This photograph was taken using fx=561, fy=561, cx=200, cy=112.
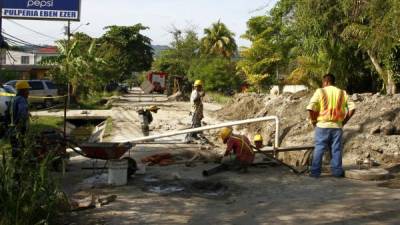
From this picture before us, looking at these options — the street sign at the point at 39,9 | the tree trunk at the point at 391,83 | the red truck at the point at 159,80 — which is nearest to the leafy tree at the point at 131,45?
the red truck at the point at 159,80

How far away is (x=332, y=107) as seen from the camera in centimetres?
950

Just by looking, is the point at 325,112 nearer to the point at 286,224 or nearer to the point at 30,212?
the point at 286,224

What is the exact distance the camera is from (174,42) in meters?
77.4

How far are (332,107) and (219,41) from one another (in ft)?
197

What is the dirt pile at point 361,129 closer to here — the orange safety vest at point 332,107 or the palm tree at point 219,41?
the orange safety vest at point 332,107

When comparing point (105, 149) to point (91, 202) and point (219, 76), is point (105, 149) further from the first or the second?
point (219, 76)

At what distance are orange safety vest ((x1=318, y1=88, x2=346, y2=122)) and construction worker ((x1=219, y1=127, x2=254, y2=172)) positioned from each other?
1.40 meters

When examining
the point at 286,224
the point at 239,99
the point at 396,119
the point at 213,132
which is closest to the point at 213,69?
the point at 239,99

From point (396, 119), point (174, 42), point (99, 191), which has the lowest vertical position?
point (99, 191)

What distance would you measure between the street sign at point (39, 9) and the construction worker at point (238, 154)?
4030 mm

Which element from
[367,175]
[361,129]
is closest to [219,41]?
[361,129]

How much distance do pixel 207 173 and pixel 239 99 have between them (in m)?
18.2

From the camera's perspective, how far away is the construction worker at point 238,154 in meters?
9.95

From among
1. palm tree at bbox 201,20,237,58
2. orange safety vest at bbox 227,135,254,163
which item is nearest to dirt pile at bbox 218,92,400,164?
orange safety vest at bbox 227,135,254,163
